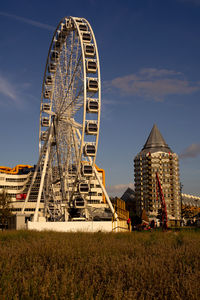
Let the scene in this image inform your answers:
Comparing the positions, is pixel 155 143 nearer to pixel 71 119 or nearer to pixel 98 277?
pixel 71 119

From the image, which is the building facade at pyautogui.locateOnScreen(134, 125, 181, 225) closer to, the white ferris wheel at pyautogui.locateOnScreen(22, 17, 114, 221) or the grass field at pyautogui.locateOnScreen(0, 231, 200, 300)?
the white ferris wheel at pyautogui.locateOnScreen(22, 17, 114, 221)

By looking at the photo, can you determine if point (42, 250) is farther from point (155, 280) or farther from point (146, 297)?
point (146, 297)

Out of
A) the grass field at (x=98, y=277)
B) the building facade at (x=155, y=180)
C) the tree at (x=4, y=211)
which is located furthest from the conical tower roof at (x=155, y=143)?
the grass field at (x=98, y=277)

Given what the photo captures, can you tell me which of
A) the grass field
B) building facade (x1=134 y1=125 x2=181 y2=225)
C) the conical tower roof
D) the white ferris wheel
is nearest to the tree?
the white ferris wheel

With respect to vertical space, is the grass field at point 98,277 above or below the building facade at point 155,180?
below

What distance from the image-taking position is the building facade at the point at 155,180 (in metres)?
146

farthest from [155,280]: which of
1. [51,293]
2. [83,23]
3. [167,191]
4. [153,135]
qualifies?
[153,135]

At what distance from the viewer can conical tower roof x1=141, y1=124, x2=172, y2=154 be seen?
167m

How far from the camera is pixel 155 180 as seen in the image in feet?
489

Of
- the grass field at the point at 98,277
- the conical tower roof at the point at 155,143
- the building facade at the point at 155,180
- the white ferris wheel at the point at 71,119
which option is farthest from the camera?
the conical tower roof at the point at 155,143

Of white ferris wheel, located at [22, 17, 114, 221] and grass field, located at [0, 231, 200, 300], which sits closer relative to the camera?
grass field, located at [0, 231, 200, 300]

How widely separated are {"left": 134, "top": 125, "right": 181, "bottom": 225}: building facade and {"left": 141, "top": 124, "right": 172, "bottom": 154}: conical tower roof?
14.8 feet

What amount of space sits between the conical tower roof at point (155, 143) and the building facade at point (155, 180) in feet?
14.8

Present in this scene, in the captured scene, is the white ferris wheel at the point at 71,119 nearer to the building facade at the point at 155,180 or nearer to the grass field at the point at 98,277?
the grass field at the point at 98,277
